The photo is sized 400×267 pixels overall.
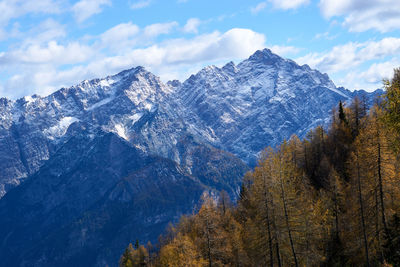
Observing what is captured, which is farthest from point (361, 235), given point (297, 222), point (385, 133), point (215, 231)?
point (215, 231)

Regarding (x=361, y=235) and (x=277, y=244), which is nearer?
(x=277, y=244)

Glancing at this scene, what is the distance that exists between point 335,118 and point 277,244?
230 feet

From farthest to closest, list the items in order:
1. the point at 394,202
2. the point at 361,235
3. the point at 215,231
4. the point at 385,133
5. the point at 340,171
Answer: the point at 340,171
the point at 215,231
the point at 361,235
the point at 394,202
the point at 385,133

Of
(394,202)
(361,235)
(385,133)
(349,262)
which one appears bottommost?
(349,262)

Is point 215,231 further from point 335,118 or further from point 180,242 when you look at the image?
point 335,118

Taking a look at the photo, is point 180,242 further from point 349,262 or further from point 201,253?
point 349,262

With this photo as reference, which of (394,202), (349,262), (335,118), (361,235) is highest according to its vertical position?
(335,118)

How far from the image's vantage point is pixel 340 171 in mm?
81625

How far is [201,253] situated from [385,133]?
31.7 metres

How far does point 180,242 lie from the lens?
61.4 metres

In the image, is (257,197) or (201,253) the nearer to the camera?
(257,197)

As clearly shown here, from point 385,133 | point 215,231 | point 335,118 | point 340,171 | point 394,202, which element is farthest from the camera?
point 335,118

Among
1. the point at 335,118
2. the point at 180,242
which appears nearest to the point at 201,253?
the point at 180,242

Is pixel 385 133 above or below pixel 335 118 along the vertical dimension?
below
